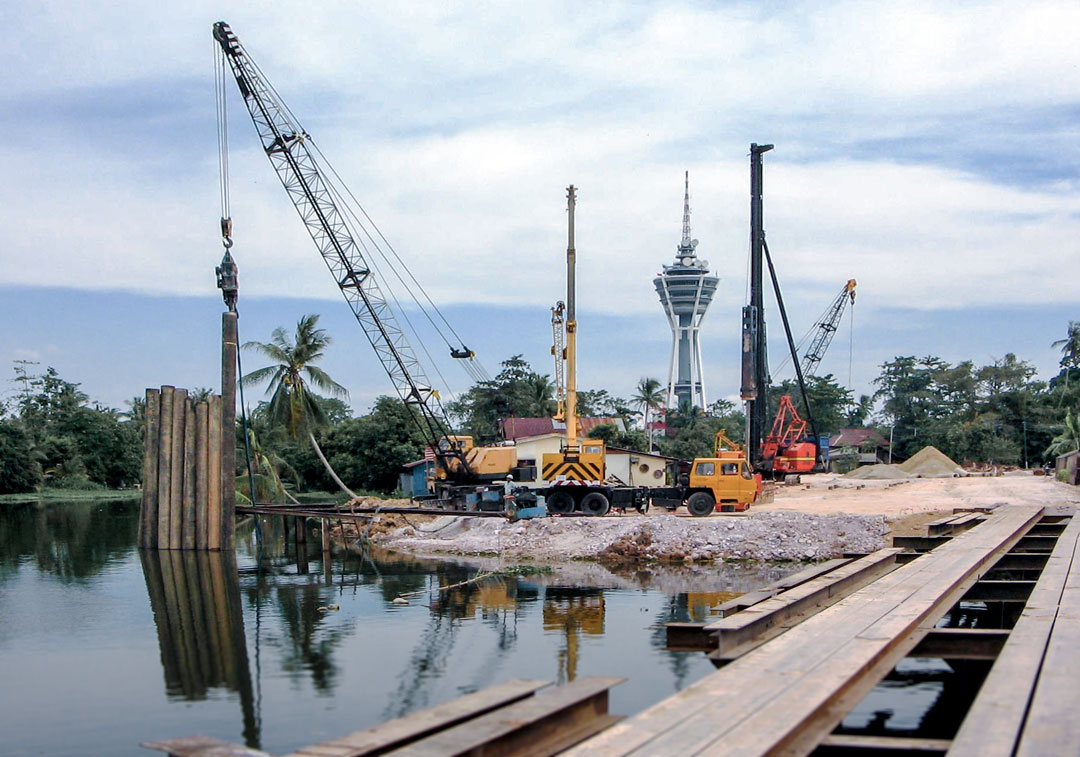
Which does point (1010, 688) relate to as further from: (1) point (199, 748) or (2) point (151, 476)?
(2) point (151, 476)

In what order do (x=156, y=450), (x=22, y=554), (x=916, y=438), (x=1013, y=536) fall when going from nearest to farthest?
1. (x=1013, y=536)
2. (x=156, y=450)
3. (x=22, y=554)
4. (x=916, y=438)

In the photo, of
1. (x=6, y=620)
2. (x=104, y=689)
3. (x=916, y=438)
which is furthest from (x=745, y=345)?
(x=916, y=438)

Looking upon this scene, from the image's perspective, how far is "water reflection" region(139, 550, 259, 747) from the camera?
46.6 ft

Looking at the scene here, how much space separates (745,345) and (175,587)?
31.4m

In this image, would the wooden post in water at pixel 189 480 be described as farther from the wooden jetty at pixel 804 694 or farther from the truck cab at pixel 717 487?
the wooden jetty at pixel 804 694

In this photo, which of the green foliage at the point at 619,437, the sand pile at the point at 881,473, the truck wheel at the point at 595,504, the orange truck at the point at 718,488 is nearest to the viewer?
the orange truck at the point at 718,488

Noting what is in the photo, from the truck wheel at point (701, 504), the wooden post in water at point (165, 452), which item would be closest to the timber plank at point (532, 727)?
the wooden post in water at point (165, 452)

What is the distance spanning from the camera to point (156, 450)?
2991 cm

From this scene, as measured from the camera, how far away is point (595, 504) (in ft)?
118

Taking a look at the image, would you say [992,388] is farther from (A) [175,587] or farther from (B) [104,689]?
(B) [104,689]

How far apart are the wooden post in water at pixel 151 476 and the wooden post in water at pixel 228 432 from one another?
68.2 inches

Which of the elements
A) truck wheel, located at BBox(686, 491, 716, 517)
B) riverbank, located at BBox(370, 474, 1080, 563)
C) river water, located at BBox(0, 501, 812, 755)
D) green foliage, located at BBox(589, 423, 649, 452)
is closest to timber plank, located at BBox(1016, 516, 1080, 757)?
river water, located at BBox(0, 501, 812, 755)

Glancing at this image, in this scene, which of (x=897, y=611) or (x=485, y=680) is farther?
(x=485, y=680)

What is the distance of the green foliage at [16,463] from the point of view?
71.8 meters
